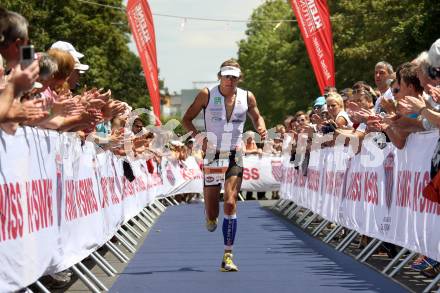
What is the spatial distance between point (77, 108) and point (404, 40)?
4041 centimetres

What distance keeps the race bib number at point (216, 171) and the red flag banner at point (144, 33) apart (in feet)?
64.5

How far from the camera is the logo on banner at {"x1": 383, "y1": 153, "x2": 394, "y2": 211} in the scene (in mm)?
11695

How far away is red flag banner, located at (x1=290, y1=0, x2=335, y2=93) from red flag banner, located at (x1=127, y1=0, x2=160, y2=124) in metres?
7.98

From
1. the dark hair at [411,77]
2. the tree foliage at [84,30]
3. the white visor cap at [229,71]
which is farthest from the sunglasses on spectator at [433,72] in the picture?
the tree foliage at [84,30]

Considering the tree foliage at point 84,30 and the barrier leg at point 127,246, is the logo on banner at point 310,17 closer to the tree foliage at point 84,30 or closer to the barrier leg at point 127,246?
the barrier leg at point 127,246

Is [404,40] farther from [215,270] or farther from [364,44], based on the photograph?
[215,270]

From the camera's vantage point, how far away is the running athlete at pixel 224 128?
13172 mm

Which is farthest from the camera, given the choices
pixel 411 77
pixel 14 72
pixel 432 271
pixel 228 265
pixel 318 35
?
pixel 318 35

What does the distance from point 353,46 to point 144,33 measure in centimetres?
3407

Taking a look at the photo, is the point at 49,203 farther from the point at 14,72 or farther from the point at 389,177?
the point at 389,177

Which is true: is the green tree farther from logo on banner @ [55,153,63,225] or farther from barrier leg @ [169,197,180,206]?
logo on banner @ [55,153,63,225]

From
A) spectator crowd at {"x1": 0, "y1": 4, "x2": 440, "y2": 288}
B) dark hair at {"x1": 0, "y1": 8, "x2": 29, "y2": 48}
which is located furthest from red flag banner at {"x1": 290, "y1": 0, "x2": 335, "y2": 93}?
dark hair at {"x1": 0, "y1": 8, "x2": 29, "y2": 48}

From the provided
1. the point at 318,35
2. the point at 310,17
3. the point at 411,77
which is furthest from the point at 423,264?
the point at 310,17

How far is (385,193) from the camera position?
12.0 meters
